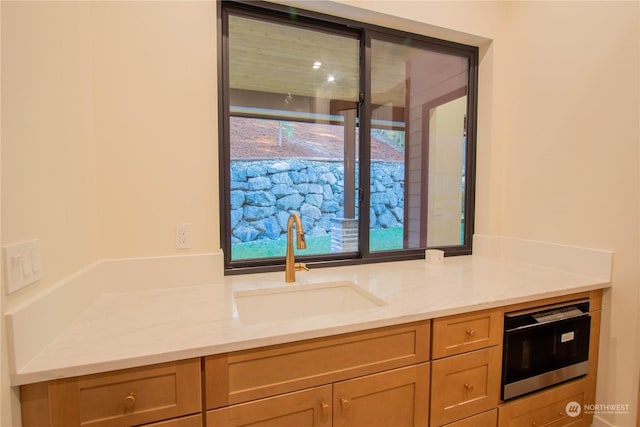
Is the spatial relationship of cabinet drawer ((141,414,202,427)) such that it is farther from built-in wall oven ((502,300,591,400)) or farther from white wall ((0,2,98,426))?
built-in wall oven ((502,300,591,400))

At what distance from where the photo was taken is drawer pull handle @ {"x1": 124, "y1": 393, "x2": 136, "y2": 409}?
0.85m

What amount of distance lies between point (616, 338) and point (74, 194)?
2.47 m

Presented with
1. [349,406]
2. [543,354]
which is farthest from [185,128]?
[543,354]

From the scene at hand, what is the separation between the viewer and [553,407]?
4.84ft

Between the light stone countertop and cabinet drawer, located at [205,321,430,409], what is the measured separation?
0.16ft

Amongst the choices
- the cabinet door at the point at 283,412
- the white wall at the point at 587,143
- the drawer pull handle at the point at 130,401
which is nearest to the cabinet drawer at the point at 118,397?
the drawer pull handle at the point at 130,401

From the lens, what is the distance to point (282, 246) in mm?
1975

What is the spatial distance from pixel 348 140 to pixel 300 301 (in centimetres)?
110

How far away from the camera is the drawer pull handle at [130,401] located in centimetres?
85

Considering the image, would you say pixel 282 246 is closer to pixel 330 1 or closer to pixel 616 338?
pixel 330 1

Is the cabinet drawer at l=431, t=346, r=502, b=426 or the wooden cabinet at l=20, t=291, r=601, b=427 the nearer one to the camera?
the wooden cabinet at l=20, t=291, r=601, b=427

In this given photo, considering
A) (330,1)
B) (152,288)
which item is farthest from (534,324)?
(330,1)

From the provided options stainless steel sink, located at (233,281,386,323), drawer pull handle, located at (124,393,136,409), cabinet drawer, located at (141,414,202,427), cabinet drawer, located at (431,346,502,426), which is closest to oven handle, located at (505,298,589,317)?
cabinet drawer, located at (431,346,502,426)

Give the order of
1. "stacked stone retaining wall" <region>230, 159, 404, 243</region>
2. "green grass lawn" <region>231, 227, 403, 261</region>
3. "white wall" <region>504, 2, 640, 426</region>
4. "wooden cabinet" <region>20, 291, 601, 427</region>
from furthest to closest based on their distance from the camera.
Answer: "stacked stone retaining wall" <region>230, 159, 404, 243</region> < "green grass lawn" <region>231, 227, 403, 261</region> < "white wall" <region>504, 2, 640, 426</region> < "wooden cabinet" <region>20, 291, 601, 427</region>
